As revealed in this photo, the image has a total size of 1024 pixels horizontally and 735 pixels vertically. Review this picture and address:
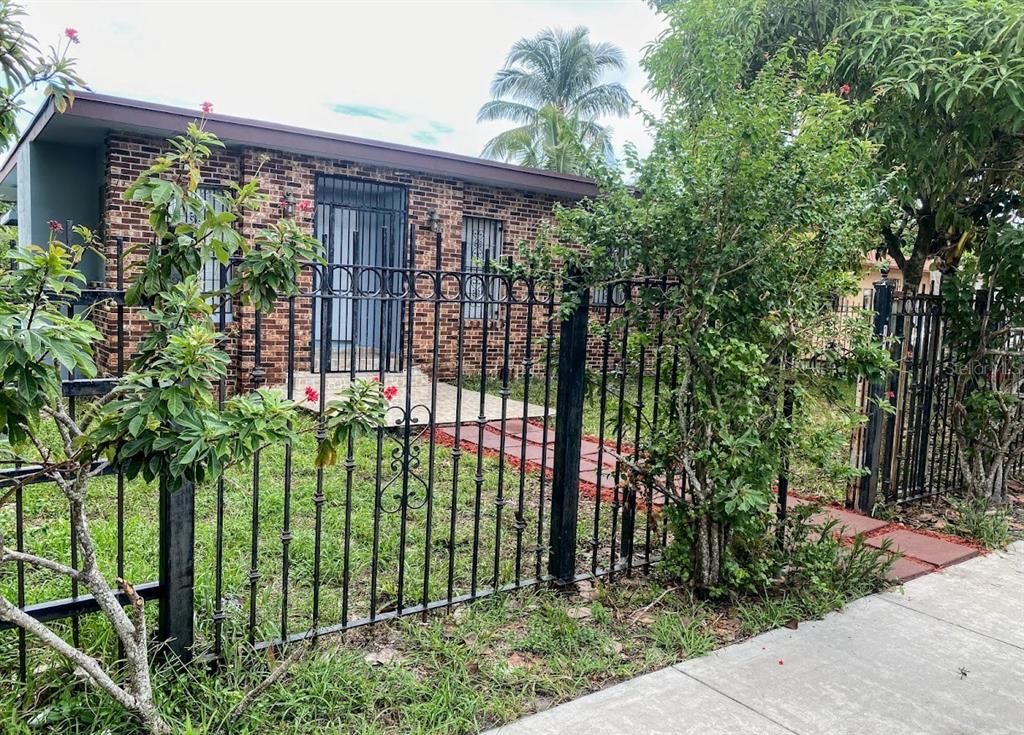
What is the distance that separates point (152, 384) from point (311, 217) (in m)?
7.34

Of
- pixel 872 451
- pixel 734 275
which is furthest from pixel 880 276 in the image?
pixel 734 275

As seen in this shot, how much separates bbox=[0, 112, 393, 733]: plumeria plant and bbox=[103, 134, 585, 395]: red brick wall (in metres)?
4.43

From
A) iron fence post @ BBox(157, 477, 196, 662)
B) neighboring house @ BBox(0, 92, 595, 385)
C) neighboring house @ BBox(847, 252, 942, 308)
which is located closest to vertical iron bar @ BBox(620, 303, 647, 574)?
neighboring house @ BBox(847, 252, 942, 308)

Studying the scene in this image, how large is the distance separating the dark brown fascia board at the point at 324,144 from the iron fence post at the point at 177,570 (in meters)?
5.19

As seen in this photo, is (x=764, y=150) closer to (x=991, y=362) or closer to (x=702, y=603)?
(x=702, y=603)

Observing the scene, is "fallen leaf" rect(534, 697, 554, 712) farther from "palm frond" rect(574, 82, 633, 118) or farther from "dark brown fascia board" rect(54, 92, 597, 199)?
"palm frond" rect(574, 82, 633, 118)

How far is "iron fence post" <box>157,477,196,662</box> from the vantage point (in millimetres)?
2506

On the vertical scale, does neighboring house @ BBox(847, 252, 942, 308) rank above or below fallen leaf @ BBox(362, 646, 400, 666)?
above

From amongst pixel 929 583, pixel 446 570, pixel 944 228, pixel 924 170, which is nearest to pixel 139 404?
pixel 446 570

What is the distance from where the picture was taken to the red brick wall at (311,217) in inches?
330

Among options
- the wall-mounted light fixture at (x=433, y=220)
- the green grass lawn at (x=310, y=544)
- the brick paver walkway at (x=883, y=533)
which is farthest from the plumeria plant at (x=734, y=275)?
the wall-mounted light fixture at (x=433, y=220)

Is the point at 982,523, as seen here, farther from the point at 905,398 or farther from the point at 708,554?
the point at 708,554

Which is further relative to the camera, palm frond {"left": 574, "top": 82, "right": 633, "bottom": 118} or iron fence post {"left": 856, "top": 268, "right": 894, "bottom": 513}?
palm frond {"left": 574, "top": 82, "right": 633, "bottom": 118}

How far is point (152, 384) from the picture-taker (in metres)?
2.05
